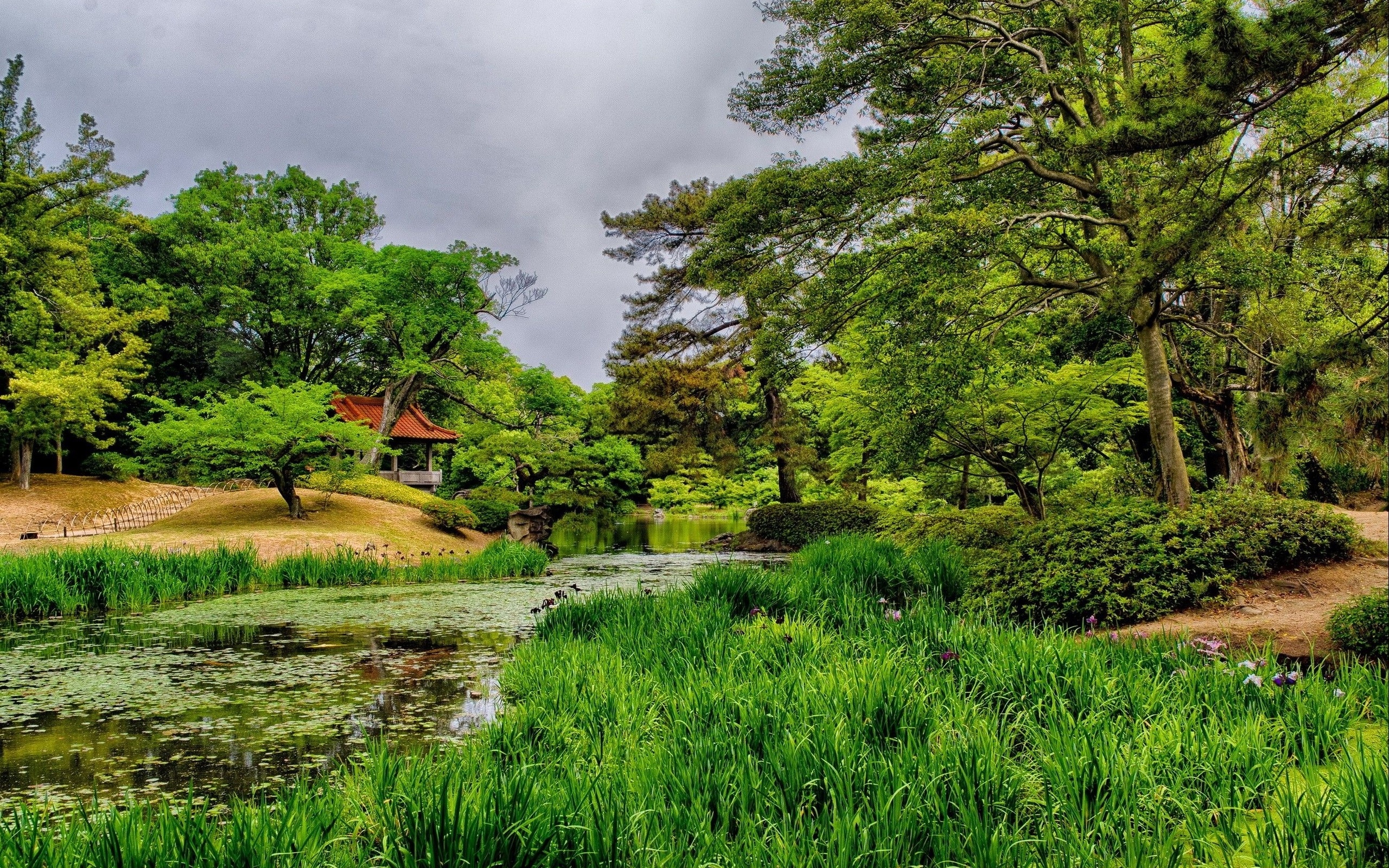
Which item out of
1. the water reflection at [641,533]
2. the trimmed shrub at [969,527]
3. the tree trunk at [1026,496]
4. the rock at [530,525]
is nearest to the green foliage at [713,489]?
the water reflection at [641,533]

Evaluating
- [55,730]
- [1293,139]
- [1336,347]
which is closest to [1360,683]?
[1336,347]

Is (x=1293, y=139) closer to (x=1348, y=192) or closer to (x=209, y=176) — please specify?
(x=1348, y=192)

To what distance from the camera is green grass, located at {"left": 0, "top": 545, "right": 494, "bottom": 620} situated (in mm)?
7617

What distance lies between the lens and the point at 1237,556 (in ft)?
19.6

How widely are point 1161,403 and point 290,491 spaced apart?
15.7m

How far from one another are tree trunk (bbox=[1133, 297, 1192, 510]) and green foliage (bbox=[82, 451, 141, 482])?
2371 centimetres

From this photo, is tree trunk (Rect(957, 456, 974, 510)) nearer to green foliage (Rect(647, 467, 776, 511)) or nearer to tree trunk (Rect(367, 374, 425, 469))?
green foliage (Rect(647, 467, 776, 511))

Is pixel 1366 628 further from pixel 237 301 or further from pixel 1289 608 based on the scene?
pixel 237 301

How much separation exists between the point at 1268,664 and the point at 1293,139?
4376 millimetres

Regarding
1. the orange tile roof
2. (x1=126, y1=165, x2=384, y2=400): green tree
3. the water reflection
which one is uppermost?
(x1=126, y1=165, x2=384, y2=400): green tree

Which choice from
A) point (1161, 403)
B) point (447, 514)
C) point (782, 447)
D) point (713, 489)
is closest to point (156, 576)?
point (447, 514)

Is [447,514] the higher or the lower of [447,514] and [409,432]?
the lower

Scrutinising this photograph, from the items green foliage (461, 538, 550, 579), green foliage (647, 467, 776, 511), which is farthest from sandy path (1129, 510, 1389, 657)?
green foliage (647, 467, 776, 511)

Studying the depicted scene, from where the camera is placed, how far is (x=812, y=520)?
1612 cm
